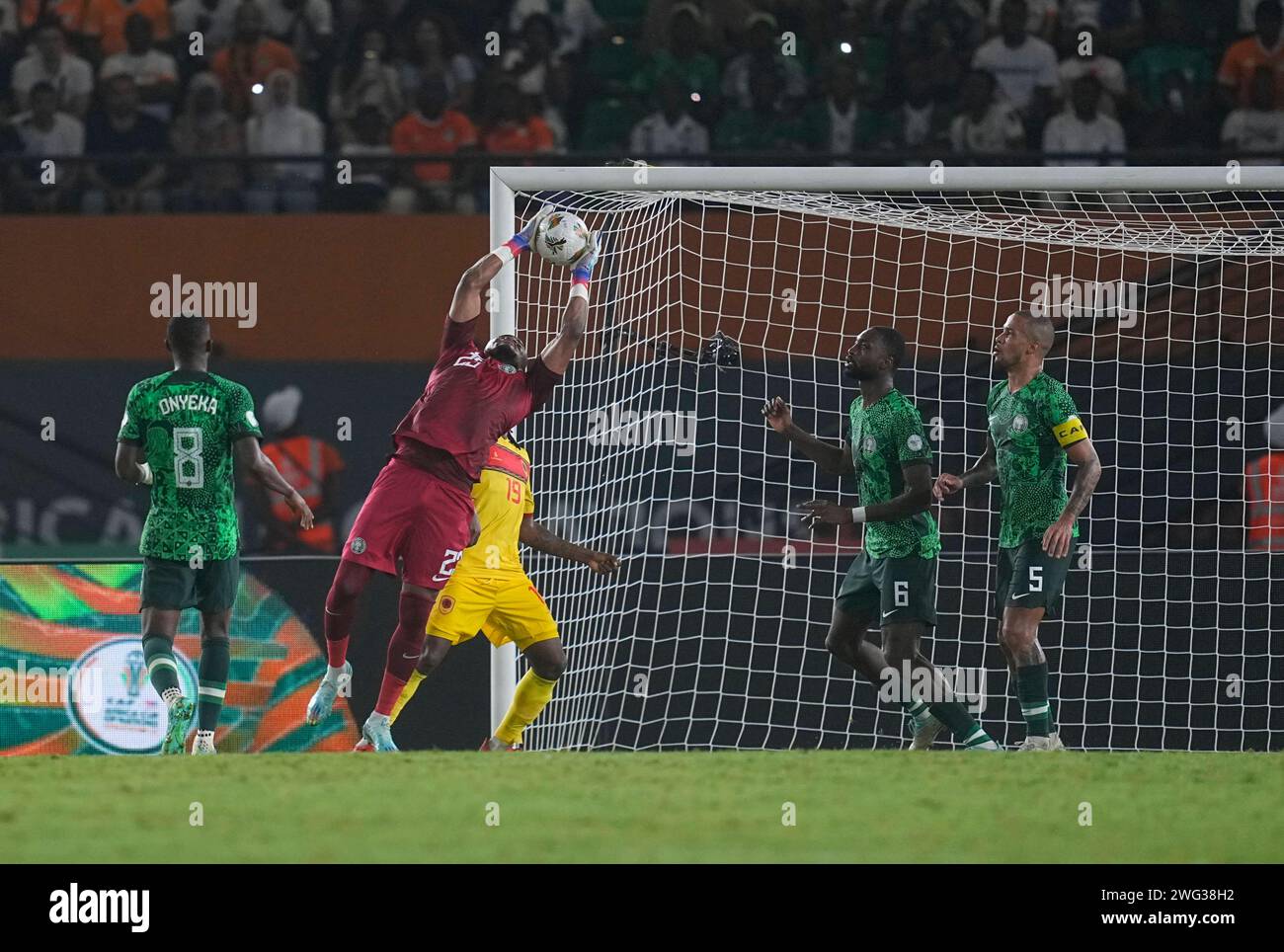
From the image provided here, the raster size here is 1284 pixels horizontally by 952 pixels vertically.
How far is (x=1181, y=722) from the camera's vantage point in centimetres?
963

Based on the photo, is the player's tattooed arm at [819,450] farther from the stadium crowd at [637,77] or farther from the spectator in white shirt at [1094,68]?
the spectator in white shirt at [1094,68]

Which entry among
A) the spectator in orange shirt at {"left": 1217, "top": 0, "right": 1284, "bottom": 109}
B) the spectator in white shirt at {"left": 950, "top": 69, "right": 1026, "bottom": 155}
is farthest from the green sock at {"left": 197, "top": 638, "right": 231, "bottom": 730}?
the spectator in orange shirt at {"left": 1217, "top": 0, "right": 1284, "bottom": 109}

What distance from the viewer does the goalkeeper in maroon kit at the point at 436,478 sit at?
7.36m

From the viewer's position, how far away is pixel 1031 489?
25.4ft

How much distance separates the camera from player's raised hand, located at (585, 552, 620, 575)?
7.91 metres

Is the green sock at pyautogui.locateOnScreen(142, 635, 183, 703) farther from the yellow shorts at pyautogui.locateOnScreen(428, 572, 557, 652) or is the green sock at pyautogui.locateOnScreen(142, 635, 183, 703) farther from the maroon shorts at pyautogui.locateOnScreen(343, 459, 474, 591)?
the yellow shorts at pyautogui.locateOnScreen(428, 572, 557, 652)

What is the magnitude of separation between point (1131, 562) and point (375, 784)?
5108 millimetres

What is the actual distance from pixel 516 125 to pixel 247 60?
196 centimetres

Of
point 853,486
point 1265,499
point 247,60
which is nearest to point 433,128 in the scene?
point 247,60

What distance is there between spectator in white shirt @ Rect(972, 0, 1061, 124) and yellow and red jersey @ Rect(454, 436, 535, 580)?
615 centimetres

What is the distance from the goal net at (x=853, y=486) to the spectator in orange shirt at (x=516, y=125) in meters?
2.29
